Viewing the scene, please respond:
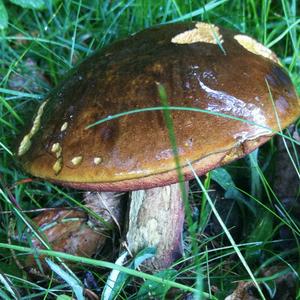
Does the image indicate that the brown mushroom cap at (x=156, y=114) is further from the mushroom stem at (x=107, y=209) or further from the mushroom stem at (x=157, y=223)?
the mushroom stem at (x=107, y=209)

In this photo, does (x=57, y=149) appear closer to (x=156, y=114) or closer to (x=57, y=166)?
(x=57, y=166)

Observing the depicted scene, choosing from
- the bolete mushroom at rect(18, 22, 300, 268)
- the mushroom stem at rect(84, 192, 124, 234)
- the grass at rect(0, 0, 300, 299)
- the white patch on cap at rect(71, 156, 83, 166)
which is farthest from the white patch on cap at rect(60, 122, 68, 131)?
the mushroom stem at rect(84, 192, 124, 234)

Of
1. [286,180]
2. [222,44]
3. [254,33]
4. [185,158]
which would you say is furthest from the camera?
[254,33]

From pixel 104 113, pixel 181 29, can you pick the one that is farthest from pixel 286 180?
pixel 104 113

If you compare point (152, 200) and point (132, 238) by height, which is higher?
point (152, 200)


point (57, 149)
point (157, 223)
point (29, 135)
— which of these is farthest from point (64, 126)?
point (157, 223)

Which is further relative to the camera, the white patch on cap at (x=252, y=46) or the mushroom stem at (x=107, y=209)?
the mushroom stem at (x=107, y=209)

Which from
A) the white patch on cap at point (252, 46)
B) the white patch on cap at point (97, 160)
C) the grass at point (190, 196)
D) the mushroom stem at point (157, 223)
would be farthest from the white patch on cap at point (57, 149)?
the white patch on cap at point (252, 46)

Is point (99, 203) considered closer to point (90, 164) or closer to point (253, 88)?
point (90, 164)
